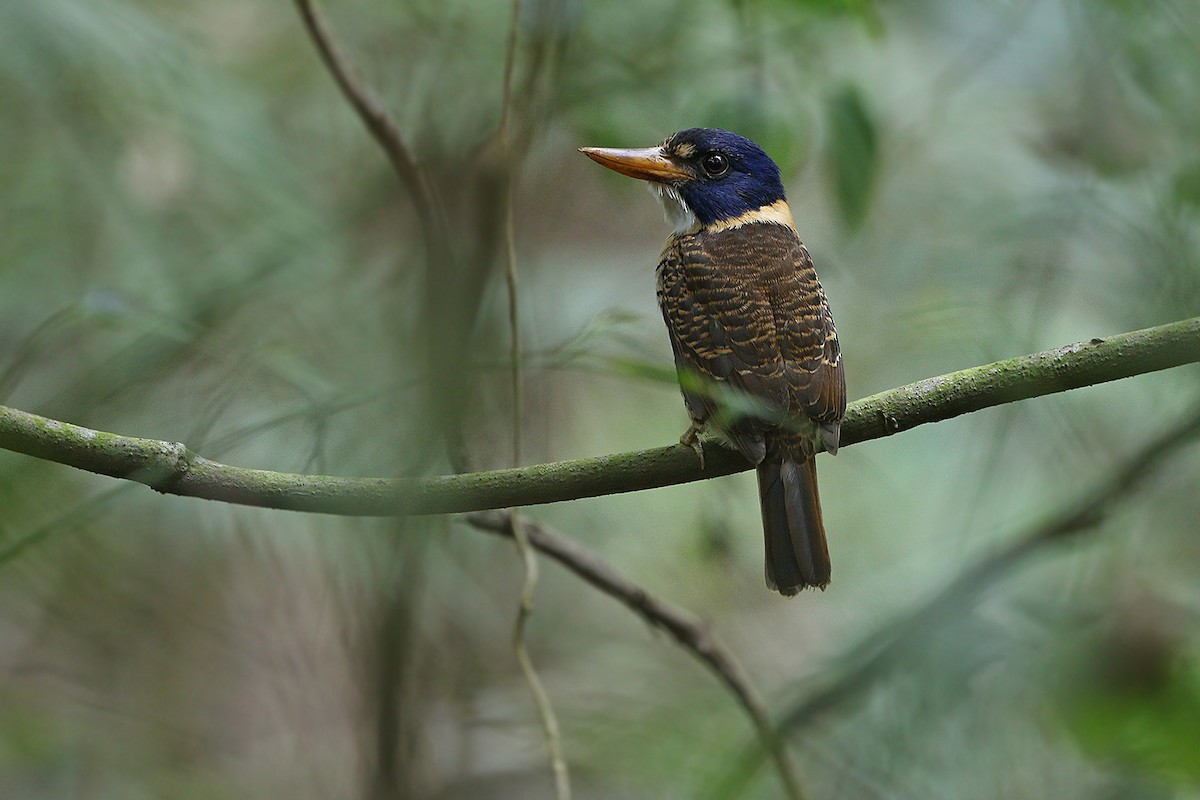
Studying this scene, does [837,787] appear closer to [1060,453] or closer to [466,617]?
[1060,453]

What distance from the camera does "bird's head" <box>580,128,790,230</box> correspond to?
2936 millimetres

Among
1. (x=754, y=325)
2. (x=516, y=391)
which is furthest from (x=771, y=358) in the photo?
(x=516, y=391)

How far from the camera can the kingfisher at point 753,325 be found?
226cm

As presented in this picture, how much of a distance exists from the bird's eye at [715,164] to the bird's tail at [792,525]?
36.3 inches

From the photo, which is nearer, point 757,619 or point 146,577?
point 146,577

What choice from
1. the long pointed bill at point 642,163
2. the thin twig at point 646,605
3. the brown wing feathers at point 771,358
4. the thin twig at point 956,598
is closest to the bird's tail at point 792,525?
the brown wing feathers at point 771,358

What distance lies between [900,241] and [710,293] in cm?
153

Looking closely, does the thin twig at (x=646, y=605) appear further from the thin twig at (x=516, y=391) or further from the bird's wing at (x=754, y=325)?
the bird's wing at (x=754, y=325)

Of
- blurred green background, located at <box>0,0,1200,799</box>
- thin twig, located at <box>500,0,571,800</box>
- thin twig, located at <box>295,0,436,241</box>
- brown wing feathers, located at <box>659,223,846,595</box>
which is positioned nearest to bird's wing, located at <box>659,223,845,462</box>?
brown wing feathers, located at <box>659,223,846,595</box>

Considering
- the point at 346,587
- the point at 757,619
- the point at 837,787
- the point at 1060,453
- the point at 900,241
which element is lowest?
the point at 837,787

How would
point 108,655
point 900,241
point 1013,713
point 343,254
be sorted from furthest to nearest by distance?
point 900,241 → point 108,655 → point 343,254 → point 1013,713

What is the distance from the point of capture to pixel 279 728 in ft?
12.2

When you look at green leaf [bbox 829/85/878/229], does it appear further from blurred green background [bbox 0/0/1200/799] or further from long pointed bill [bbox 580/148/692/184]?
long pointed bill [bbox 580/148/692/184]

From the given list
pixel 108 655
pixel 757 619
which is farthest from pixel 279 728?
pixel 757 619
